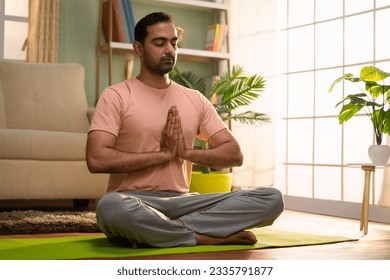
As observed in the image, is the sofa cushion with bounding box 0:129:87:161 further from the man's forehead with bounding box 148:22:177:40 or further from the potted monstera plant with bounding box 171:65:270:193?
the man's forehead with bounding box 148:22:177:40

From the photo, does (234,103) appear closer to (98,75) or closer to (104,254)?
(98,75)

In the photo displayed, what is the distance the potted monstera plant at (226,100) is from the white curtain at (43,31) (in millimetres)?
972

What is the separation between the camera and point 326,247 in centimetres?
273

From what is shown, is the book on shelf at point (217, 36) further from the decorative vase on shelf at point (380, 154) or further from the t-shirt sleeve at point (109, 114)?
the t-shirt sleeve at point (109, 114)

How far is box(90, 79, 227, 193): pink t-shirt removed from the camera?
2543 millimetres

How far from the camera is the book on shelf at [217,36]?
5676 millimetres

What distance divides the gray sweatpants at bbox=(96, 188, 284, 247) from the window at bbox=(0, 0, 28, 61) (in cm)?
308

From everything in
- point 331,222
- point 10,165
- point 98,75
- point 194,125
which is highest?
point 98,75

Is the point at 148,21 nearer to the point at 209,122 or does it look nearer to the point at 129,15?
the point at 209,122

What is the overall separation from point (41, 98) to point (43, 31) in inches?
28.8

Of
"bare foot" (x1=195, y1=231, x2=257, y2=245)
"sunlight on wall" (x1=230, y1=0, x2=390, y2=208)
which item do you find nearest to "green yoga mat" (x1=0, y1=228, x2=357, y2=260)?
"bare foot" (x1=195, y1=231, x2=257, y2=245)

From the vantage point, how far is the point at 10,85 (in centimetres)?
462
